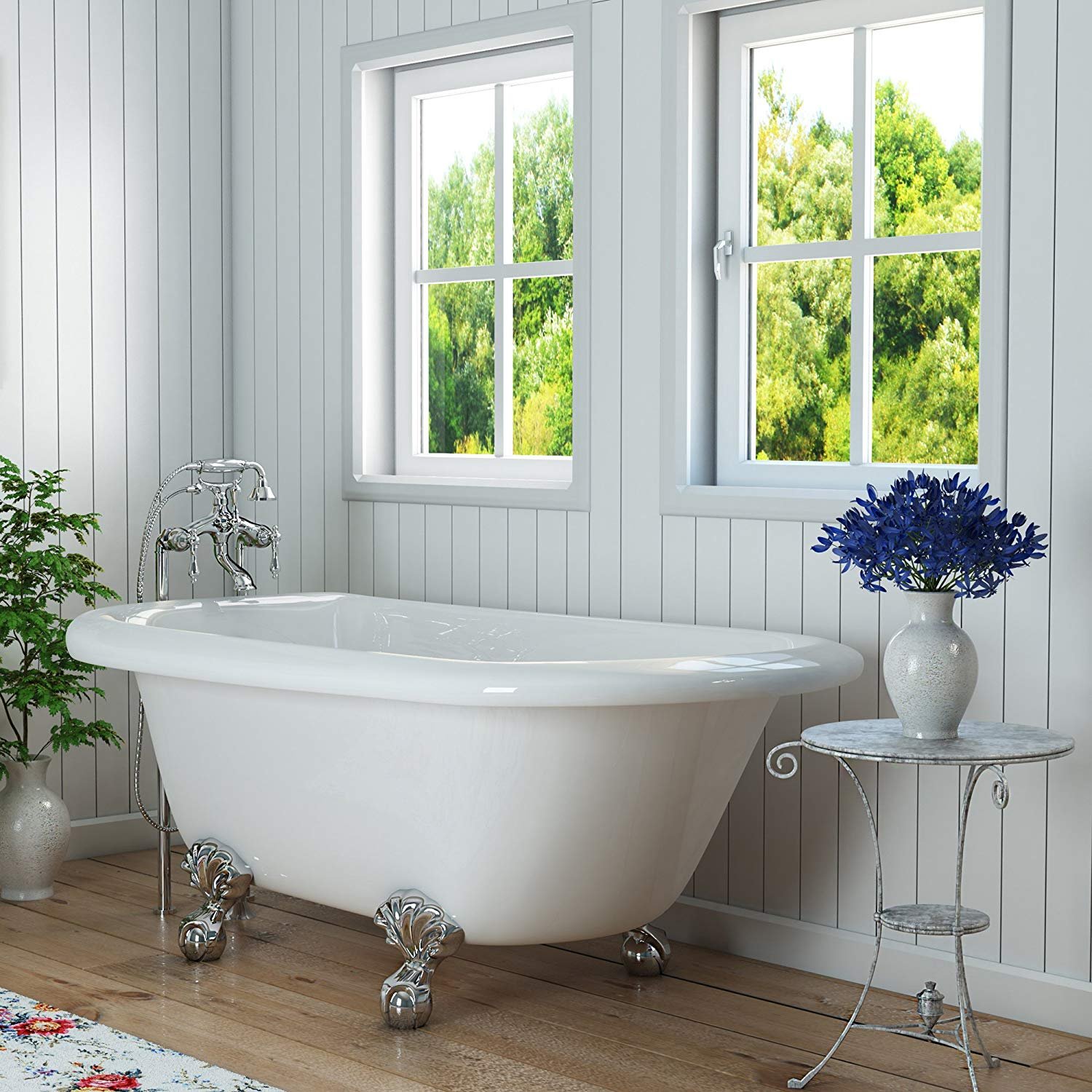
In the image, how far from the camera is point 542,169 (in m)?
3.72

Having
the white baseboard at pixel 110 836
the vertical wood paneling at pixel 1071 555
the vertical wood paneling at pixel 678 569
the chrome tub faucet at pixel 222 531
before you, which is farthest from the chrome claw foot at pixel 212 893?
the vertical wood paneling at pixel 1071 555

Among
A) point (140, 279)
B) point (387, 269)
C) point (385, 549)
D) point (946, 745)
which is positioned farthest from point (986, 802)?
point (140, 279)

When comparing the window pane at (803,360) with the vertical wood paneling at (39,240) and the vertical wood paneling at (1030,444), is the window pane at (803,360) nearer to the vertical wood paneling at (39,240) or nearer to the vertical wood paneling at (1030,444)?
the vertical wood paneling at (1030,444)

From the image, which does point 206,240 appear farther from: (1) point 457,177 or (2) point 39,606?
(2) point 39,606

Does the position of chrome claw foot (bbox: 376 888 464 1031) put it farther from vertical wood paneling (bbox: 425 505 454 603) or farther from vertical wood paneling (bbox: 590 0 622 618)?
vertical wood paneling (bbox: 425 505 454 603)

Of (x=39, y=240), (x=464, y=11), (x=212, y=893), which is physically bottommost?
(x=212, y=893)

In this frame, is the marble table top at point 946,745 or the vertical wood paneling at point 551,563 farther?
the vertical wood paneling at point 551,563

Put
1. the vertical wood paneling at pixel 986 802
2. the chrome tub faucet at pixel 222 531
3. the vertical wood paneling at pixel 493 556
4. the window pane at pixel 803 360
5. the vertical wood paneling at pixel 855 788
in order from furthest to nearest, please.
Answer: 1. the vertical wood paneling at pixel 493 556
2. the chrome tub faucet at pixel 222 531
3. the window pane at pixel 803 360
4. the vertical wood paneling at pixel 855 788
5. the vertical wood paneling at pixel 986 802

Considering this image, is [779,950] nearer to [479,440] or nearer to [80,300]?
[479,440]

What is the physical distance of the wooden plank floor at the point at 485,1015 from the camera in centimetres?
250

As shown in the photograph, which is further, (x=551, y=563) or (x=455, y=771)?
(x=551, y=563)

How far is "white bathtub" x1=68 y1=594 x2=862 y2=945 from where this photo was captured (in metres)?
2.45

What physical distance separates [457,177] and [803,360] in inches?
43.7

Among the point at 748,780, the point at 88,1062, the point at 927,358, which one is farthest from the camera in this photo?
the point at 748,780
